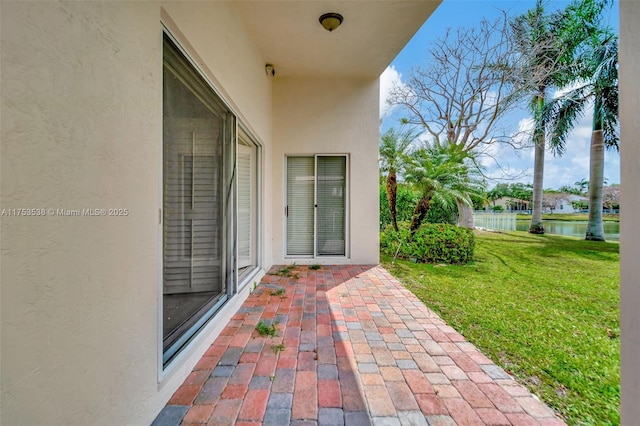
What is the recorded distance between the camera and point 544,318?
2961 mm

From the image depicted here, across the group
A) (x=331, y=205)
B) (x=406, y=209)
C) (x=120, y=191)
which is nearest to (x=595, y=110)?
(x=406, y=209)

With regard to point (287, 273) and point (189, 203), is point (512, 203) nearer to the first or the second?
point (287, 273)

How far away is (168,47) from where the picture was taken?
1716mm

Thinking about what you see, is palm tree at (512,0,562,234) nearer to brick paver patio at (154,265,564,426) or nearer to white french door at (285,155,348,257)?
white french door at (285,155,348,257)

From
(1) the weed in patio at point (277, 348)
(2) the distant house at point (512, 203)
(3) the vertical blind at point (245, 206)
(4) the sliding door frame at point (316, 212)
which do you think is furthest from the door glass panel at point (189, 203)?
(2) the distant house at point (512, 203)

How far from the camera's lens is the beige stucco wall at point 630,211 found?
3.13 feet

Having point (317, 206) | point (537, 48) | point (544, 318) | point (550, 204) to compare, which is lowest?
point (544, 318)

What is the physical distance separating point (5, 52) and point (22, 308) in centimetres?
73

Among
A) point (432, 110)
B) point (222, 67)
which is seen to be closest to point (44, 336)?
point (222, 67)

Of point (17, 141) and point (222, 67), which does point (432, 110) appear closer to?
point (222, 67)

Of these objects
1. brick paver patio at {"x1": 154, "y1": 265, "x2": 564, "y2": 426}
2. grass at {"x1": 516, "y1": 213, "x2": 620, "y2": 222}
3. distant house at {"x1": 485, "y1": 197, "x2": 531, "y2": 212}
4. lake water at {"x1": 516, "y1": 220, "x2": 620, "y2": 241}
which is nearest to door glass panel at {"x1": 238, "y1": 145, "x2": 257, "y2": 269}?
brick paver patio at {"x1": 154, "y1": 265, "x2": 564, "y2": 426}

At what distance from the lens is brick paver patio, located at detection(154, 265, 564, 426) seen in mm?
1479

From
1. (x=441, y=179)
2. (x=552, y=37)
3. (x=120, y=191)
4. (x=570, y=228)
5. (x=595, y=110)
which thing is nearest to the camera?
(x=120, y=191)

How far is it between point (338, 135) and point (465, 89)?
Result: 711 centimetres
